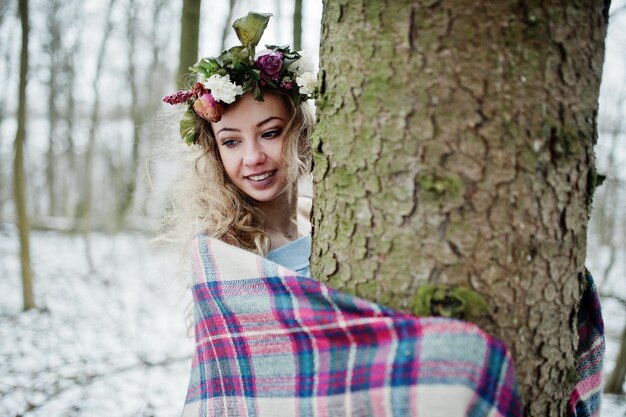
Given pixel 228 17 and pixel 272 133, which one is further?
pixel 228 17

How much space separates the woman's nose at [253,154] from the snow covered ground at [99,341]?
0.63 metres

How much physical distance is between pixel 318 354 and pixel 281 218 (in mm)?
1054

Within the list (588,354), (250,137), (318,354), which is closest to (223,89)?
(250,137)

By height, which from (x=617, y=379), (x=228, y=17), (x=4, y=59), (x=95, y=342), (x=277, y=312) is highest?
(x=228, y=17)

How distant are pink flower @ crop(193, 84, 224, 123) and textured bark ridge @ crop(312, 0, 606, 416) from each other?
0.89 metres

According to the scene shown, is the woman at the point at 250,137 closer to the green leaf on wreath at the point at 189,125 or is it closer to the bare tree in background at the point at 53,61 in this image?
the green leaf on wreath at the point at 189,125

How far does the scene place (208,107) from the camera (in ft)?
6.00

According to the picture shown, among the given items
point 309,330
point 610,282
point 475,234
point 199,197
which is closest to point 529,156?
point 475,234

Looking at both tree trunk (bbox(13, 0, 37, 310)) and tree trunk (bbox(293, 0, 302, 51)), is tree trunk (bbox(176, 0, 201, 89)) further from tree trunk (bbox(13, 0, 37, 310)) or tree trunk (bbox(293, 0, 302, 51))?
tree trunk (bbox(13, 0, 37, 310))

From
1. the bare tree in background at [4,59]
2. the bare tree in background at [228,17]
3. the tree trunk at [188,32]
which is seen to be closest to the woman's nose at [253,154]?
the tree trunk at [188,32]

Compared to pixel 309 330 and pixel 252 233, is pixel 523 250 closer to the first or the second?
pixel 309 330

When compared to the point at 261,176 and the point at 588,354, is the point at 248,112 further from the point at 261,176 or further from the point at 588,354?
the point at 588,354

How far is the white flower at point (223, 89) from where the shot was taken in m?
1.79

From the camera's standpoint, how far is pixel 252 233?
195cm
